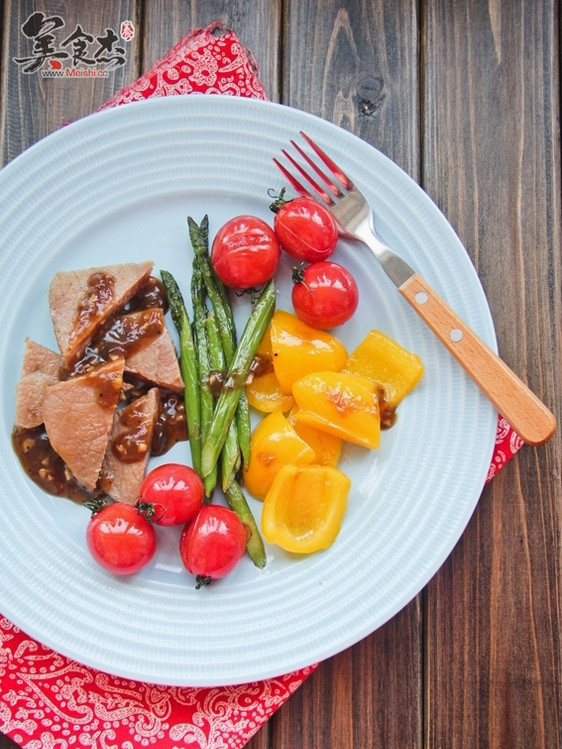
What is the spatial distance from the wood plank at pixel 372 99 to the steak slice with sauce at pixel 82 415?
1476 millimetres

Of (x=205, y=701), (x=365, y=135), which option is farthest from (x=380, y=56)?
(x=205, y=701)

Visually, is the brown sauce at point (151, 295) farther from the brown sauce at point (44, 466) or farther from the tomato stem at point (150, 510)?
the tomato stem at point (150, 510)

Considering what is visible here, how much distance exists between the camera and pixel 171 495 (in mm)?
3303

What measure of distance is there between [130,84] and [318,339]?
5.30 feet

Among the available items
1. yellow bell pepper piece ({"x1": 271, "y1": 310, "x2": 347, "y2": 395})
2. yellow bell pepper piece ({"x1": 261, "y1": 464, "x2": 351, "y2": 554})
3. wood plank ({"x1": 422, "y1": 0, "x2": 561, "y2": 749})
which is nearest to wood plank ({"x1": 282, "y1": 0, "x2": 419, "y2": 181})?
wood plank ({"x1": 422, "y1": 0, "x2": 561, "y2": 749})

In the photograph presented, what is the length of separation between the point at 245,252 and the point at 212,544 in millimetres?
1288

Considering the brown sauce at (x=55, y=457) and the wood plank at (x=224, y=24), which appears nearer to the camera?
the brown sauce at (x=55, y=457)

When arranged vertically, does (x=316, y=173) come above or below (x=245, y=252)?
above

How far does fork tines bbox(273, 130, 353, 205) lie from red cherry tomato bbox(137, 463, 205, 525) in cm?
142

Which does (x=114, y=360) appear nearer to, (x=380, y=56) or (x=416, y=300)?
(x=416, y=300)

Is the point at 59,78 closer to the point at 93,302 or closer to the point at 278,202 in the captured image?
the point at 93,302

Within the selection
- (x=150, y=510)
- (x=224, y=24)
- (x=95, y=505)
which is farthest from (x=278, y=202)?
(x=95, y=505)

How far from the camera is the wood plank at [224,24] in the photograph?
381 cm

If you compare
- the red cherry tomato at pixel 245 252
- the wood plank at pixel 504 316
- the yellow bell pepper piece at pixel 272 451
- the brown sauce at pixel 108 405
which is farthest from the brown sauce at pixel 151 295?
the wood plank at pixel 504 316
